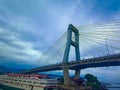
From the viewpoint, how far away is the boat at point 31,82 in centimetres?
5616

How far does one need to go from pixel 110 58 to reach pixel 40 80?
26.8m

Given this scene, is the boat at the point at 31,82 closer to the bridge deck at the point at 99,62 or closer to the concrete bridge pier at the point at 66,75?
the concrete bridge pier at the point at 66,75

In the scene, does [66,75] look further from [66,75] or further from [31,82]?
[31,82]

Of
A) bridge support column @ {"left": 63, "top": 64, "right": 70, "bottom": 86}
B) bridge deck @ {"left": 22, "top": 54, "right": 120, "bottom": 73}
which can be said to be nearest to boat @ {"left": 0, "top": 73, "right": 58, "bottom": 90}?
bridge support column @ {"left": 63, "top": 64, "right": 70, "bottom": 86}

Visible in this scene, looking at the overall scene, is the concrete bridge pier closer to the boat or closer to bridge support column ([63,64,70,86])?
bridge support column ([63,64,70,86])

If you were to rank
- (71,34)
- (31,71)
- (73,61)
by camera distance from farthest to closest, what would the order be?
(31,71)
(71,34)
(73,61)

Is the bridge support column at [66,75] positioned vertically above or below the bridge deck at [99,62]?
below

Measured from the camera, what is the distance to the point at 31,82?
6228 centimetres

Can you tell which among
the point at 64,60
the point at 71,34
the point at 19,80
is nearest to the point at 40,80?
the point at 64,60

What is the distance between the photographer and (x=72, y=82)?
56.5 m

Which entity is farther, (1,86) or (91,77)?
(1,86)

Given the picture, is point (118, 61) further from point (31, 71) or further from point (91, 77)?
point (31, 71)

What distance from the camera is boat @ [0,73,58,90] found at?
56.2m

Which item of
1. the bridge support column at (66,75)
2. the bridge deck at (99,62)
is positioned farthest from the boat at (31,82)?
the bridge deck at (99,62)
